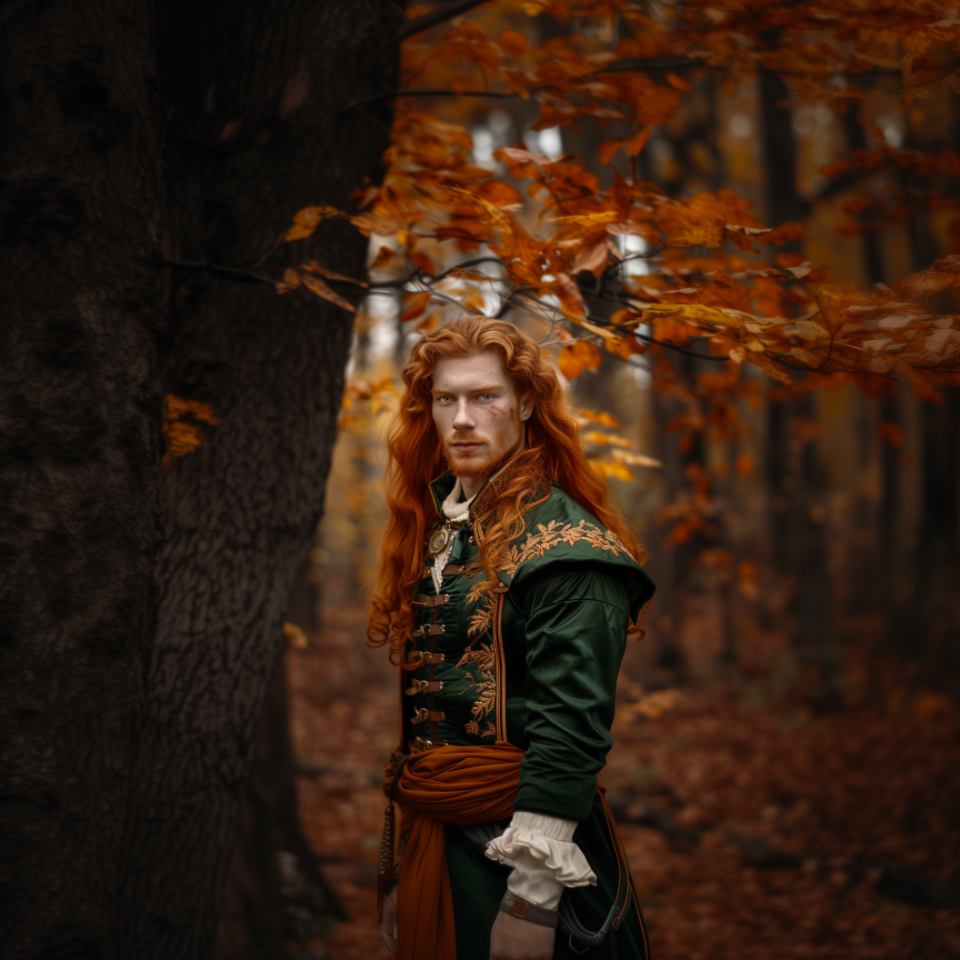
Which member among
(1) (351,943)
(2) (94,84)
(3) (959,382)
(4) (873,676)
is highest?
(2) (94,84)

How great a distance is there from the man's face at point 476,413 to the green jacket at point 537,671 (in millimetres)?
112

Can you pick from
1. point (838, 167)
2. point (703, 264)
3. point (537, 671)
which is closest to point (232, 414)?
point (537, 671)

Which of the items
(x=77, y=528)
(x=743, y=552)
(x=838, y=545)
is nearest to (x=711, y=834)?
(x=77, y=528)

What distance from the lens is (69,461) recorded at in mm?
1817

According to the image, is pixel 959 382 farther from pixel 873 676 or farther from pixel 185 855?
pixel 873 676

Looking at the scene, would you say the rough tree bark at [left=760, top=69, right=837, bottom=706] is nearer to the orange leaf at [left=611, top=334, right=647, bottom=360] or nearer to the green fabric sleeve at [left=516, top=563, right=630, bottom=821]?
the orange leaf at [left=611, top=334, right=647, bottom=360]

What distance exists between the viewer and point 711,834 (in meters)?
6.24

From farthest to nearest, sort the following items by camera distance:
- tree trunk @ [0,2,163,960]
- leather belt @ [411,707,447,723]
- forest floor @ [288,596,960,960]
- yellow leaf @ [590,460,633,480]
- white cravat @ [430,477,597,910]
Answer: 1. forest floor @ [288,596,960,960]
2. yellow leaf @ [590,460,633,480]
3. leather belt @ [411,707,447,723]
4. tree trunk @ [0,2,163,960]
5. white cravat @ [430,477,597,910]

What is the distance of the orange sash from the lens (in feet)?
6.12

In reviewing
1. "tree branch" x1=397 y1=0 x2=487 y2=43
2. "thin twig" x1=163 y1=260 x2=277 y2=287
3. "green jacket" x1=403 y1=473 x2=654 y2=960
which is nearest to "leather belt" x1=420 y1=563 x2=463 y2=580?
"green jacket" x1=403 y1=473 x2=654 y2=960

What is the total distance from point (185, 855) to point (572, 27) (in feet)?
28.6

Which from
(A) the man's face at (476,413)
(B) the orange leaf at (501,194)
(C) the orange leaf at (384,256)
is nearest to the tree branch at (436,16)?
(B) the orange leaf at (501,194)

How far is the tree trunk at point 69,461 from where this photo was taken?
1766 millimetres

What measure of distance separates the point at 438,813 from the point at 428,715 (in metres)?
0.25
